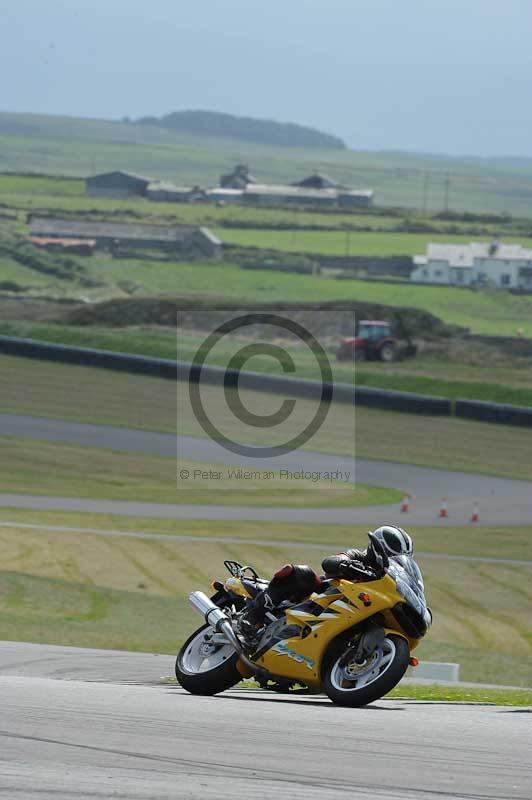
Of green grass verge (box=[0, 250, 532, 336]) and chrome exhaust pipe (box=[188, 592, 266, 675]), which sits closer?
chrome exhaust pipe (box=[188, 592, 266, 675])

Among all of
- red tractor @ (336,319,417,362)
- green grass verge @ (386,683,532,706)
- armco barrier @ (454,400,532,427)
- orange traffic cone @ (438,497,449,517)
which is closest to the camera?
green grass verge @ (386,683,532,706)

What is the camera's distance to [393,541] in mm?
9695

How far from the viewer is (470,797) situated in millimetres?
6387

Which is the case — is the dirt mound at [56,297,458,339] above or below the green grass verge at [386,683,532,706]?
below

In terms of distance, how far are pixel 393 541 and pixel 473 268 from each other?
90430 mm

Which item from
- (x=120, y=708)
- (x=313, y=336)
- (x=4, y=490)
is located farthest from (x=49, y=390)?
(x=120, y=708)

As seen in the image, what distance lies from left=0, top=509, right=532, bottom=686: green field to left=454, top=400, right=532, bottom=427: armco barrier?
13.7 meters

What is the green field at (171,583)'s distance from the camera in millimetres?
17891

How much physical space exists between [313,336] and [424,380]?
13794 millimetres

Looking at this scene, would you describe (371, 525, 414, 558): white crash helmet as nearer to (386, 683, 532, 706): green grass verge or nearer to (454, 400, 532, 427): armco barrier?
(386, 683, 532, 706): green grass verge

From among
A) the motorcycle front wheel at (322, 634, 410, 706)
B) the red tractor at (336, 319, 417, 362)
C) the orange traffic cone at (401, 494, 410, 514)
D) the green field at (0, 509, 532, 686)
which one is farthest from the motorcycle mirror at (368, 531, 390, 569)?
the red tractor at (336, 319, 417, 362)

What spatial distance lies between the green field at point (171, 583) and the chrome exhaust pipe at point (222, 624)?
634 centimetres

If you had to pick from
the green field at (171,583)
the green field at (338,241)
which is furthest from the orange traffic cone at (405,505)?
the green field at (338,241)

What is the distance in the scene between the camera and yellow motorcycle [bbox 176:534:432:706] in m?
9.48
